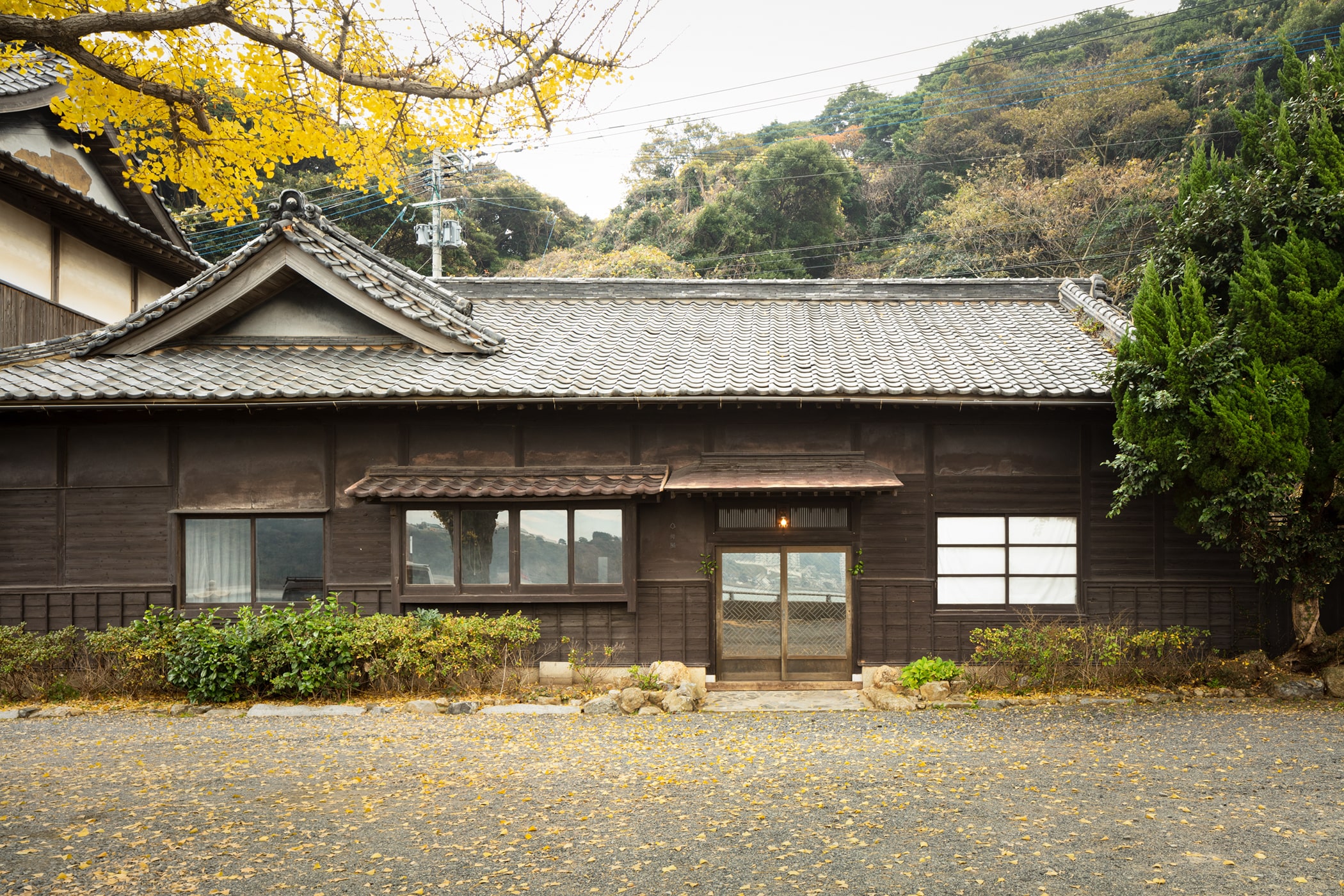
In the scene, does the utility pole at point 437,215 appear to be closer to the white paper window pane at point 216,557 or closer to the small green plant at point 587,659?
the white paper window pane at point 216,557

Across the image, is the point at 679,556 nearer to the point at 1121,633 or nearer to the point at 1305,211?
the point at 1121,633

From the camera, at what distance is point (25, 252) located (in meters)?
13.6

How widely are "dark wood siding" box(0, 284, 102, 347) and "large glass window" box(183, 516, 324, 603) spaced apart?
15.4 ft

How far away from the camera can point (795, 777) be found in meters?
7.46

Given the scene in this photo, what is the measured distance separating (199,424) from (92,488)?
1.73 m

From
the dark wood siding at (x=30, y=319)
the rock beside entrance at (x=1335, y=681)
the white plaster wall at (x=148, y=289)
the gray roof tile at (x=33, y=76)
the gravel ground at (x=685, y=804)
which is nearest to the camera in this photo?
the gravel ground at (x=685, y=804)

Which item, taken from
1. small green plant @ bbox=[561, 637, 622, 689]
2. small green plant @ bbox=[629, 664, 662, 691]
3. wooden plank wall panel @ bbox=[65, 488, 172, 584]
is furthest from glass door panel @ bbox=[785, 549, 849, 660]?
wooden plank wall panel @ bbox=[65, 488, 172, 584]

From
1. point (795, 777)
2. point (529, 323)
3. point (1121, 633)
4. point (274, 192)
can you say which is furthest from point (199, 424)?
point (274, 192)

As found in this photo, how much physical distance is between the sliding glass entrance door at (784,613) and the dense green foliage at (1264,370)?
3.85 metres

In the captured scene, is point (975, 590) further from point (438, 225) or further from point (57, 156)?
point (438, 225)

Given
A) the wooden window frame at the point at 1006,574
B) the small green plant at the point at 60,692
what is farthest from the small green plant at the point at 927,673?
the small green plant at the point at 60,692

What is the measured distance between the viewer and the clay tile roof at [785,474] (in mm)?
10750

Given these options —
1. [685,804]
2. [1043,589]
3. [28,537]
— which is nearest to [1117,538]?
[1043,589]

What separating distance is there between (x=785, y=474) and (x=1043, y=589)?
13.1 feet
